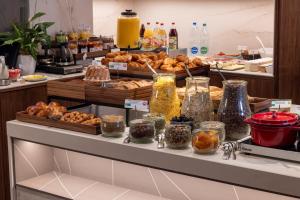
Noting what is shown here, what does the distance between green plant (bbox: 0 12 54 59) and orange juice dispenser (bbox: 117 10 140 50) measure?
736 mm

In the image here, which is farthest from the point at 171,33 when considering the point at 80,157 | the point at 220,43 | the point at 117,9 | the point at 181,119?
the point at 181,119

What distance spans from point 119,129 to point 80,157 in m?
0.56

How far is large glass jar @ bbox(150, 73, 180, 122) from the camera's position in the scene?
9.96 feet

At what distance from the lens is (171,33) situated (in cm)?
580

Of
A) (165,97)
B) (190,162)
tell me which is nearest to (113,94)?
(165,97)

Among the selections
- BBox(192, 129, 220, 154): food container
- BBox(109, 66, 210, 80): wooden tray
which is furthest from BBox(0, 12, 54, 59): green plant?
BBox(192, 129, 220, 154): food container

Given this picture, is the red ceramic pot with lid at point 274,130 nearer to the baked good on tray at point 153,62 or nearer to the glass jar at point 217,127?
the glass jar at point 217,127

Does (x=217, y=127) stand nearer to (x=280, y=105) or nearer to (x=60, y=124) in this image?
(x=280, y=105)

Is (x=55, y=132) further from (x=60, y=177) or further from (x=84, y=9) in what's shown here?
(x=84, y=9)

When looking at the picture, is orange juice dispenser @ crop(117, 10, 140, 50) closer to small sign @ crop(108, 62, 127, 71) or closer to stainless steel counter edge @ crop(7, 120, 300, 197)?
small sign @ crop(108, 62, 127, 71)

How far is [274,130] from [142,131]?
2.27 ft

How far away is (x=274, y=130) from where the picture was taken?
8.09ft

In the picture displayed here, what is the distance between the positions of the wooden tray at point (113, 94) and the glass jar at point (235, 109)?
0.82 m

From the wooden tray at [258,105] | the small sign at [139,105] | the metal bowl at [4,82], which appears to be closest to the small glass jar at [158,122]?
the small sign at [139,105]
